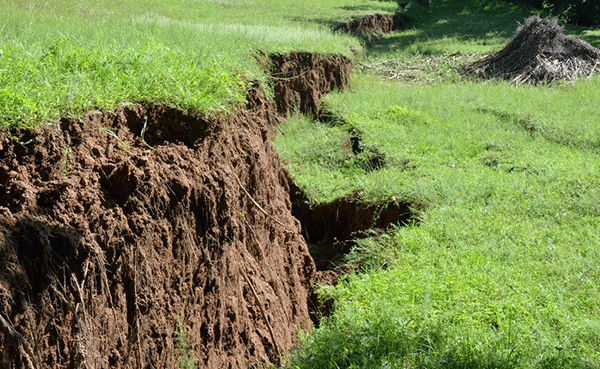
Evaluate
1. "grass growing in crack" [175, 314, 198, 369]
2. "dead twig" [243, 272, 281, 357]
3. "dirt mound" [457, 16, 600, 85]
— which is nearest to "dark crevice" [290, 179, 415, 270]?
"dead twig" [243, 272, 281, 357]

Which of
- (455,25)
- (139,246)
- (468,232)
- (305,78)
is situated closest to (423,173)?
(468,232)

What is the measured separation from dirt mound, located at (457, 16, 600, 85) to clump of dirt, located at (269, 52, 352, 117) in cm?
396

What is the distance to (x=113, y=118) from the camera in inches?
190

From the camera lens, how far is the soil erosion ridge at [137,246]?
3734 millimetres

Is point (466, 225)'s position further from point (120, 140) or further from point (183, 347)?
point (120, 140)

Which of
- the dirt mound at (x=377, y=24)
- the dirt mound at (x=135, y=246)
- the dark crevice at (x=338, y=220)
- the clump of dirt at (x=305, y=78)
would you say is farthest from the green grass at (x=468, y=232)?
the dirt mound at (x=377, y=24)

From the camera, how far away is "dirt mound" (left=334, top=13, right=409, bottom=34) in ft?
71.3

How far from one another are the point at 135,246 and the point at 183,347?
0.75 metres

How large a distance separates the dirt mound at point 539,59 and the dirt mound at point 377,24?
4601mm

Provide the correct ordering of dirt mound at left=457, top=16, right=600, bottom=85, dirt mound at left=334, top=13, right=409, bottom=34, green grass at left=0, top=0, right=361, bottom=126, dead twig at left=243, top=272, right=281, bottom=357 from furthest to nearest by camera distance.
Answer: dirt mound at left=334, top=13, right=409, bottom=34 → dirt mound at left=457, top=16, right=600, bottom=85 → dead twig at left=243, top=272, right=281, bottom=357 → green grass at left=0, top=0, right=361, bottom=126

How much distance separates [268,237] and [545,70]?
10834 millimetres

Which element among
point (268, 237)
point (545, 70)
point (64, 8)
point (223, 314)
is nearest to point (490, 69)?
point (545, 70)

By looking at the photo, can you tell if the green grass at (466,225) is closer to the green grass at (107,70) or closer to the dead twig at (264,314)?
the dead twig at (264,314)

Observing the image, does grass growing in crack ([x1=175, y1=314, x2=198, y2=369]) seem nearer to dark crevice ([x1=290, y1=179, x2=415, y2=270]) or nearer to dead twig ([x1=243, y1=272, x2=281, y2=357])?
dead twig ([x1=243, y1=272, x2=281, y2=357])
